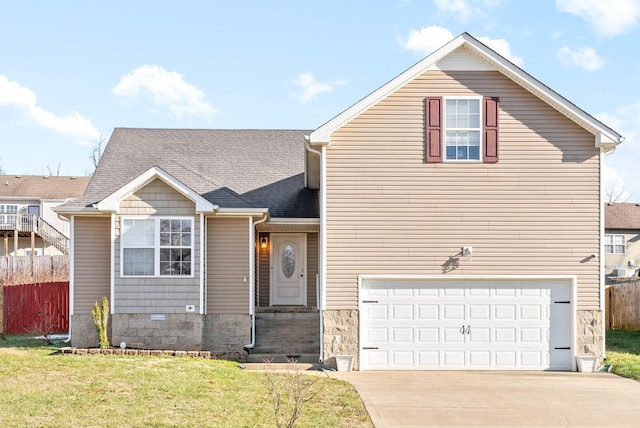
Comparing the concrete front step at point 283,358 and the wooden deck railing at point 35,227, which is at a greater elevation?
the wooden deck railing at point 35,227

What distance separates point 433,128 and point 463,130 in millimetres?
673

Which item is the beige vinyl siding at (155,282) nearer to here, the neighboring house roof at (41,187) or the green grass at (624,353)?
the green grass at (624,353)

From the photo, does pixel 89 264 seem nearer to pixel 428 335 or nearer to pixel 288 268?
pixel 288 268

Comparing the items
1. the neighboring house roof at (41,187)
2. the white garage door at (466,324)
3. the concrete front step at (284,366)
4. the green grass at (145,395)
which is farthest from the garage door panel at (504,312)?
the neighboring house roof at (41,187)

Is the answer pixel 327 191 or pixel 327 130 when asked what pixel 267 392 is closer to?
pixel 327 191

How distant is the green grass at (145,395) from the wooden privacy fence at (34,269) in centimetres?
1649

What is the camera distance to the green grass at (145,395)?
28.1 feet

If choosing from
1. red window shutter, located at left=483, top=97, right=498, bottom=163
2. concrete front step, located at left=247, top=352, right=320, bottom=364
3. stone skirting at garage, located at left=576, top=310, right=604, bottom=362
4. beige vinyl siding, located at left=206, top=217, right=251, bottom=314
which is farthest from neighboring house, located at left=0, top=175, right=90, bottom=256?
stone skirting at garage, located at left=576, top=310, right=604, bottom=362

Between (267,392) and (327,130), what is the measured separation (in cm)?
588

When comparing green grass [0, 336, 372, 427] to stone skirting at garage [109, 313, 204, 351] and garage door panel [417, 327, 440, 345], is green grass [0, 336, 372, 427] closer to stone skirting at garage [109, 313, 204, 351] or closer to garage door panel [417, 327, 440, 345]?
stone skirting at garage [109, 313, 204, 351]

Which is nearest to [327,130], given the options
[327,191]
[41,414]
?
[327,191]

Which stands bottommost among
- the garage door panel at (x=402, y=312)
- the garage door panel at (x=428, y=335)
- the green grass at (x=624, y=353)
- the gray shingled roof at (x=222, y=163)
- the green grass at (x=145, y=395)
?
the green grass at (x=624, y=353)

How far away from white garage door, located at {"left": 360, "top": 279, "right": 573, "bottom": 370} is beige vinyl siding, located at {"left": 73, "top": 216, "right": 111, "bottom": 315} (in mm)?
6346

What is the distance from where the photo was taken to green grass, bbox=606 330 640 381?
1355 centimetres
